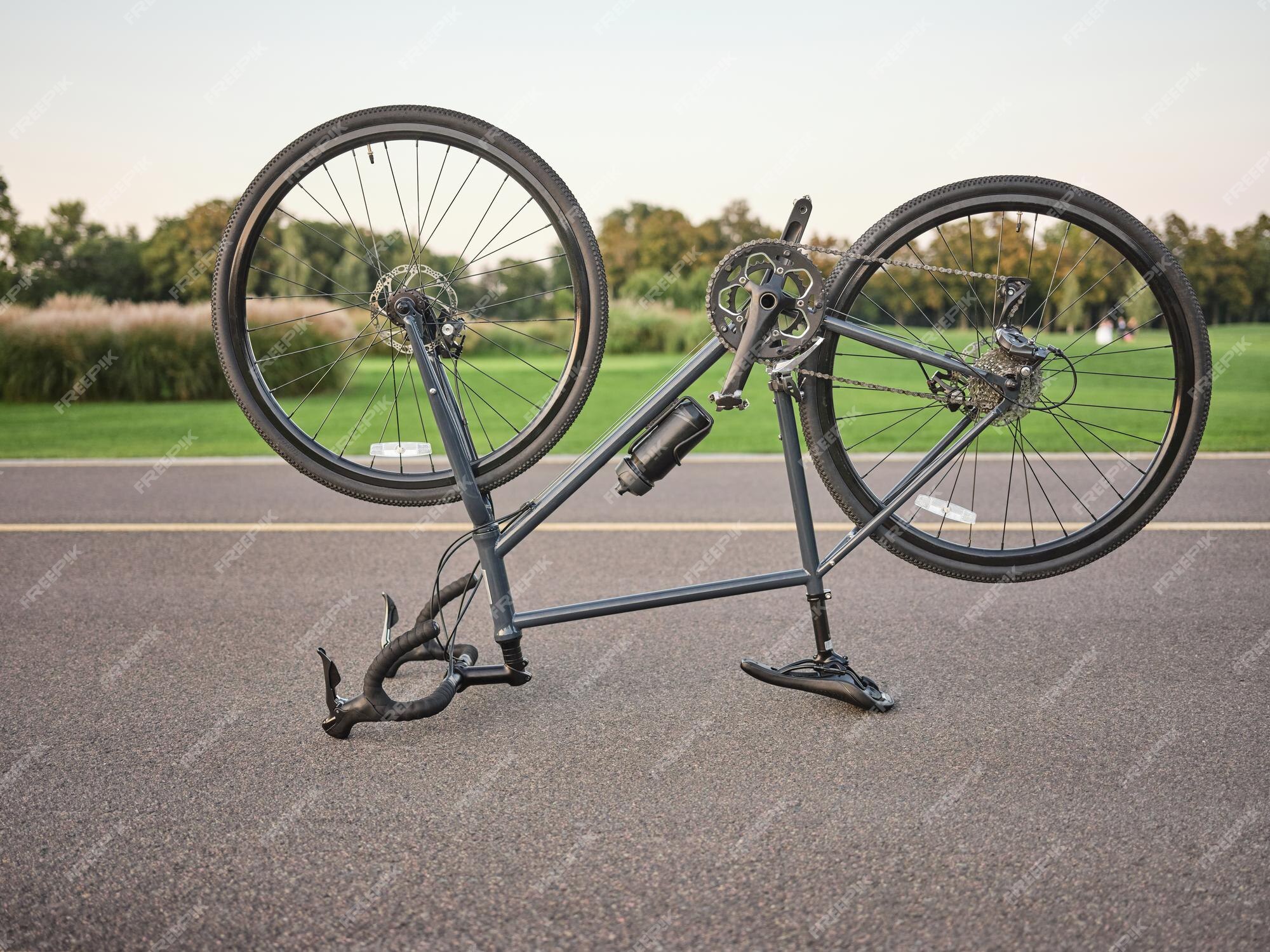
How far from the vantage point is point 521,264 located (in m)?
3.17

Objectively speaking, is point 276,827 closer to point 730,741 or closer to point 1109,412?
point 730,741

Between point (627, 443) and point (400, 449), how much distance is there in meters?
0.67

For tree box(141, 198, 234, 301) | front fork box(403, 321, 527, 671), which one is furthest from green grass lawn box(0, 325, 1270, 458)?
tree box(141, 198, 234, 301)

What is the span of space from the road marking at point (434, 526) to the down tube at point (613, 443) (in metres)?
2.43

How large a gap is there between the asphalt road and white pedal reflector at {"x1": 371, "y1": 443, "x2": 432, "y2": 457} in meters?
0.77

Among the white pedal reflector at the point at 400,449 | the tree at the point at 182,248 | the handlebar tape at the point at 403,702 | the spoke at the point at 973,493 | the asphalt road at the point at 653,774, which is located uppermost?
the tree at the point at 182,248

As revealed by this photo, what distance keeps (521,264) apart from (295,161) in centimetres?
71

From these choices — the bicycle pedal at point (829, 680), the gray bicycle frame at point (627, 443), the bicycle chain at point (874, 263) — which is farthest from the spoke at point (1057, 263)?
the bicycle pedal at point (829, 680)

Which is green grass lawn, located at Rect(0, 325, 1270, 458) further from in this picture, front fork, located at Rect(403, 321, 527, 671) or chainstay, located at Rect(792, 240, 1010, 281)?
chainstay, located at Rect(792, 240, 1010, 281)

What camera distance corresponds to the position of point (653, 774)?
2641 mm

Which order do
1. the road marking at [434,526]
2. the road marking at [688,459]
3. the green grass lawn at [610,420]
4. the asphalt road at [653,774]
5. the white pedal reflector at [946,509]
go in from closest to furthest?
the asphalt road at [653,774] → the white pedal reflector at [946,509] → the road marking at [434,526] → the road marking at [688,459] → the green grass lawn at [610,420]

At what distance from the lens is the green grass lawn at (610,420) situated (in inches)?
339

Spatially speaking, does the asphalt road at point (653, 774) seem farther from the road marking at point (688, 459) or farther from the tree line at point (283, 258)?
the tree line at point (283, 258)

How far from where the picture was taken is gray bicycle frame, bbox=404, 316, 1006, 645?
299cm
